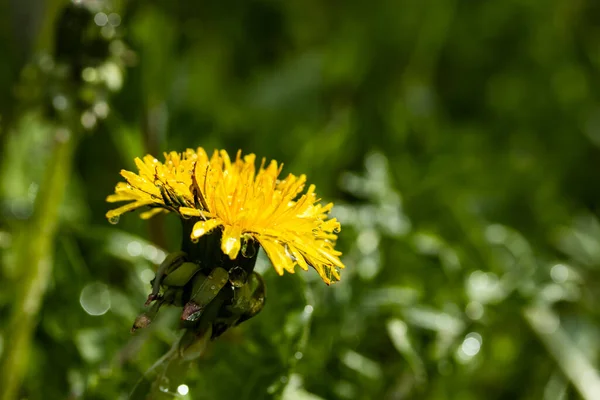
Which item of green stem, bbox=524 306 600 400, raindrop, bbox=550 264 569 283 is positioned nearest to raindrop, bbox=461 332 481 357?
green stem, bbox=524 306 600 400

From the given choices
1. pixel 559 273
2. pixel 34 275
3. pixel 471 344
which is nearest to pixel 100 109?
pixel 34 275

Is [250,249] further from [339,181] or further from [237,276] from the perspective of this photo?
[339,181]

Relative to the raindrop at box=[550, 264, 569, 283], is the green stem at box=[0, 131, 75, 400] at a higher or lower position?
lower

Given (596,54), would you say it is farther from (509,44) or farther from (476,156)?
(476,156)

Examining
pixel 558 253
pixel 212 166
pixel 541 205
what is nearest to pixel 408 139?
pixel 541 205

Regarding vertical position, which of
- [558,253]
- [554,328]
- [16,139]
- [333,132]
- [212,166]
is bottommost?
[212,166]

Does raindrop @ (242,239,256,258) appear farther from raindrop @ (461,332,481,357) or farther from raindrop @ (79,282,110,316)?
raindrop @ (461,332,481,357)

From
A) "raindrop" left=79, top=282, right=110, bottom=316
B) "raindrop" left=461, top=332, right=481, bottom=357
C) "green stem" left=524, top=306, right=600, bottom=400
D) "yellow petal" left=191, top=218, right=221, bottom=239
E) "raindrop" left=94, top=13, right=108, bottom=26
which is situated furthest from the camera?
"green stem" left=524, top=306, right=600, bottom=400
